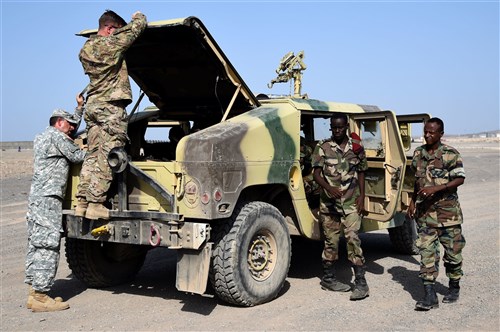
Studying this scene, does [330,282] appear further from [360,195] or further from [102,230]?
[102,230]

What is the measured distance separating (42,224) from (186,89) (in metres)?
2.21

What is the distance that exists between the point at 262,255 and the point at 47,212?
82.8 inches

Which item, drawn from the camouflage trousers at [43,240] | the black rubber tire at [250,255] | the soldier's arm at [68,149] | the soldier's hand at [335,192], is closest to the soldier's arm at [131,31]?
the soldier's arm at [68,149]

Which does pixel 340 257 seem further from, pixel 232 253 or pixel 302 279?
pixel 232 253

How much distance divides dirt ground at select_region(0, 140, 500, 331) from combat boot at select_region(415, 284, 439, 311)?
7 cm

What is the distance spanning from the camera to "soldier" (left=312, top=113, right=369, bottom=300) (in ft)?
18.6

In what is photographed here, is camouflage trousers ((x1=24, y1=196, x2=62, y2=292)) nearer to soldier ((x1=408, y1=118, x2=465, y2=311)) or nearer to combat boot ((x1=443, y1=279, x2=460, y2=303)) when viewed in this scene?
soldier ((x1=408, y1=118, x2=465, y2=311))

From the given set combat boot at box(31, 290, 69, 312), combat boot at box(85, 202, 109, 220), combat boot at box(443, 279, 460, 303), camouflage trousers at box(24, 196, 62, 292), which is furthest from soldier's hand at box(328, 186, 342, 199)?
combat boot at box(31, 290, 69, 312)

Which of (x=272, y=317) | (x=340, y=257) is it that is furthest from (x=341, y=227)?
(x=340, y=257)

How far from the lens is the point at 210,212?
15.7ft

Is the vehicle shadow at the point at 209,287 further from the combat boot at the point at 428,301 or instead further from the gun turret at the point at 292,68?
the gun turret at the point at 292,68

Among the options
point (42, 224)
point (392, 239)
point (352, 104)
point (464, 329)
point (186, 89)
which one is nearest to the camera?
point (464, 329)

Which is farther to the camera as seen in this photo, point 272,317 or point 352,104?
point 352,104

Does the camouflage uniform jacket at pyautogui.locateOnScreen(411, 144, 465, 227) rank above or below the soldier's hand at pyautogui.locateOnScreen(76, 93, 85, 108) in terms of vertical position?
below
